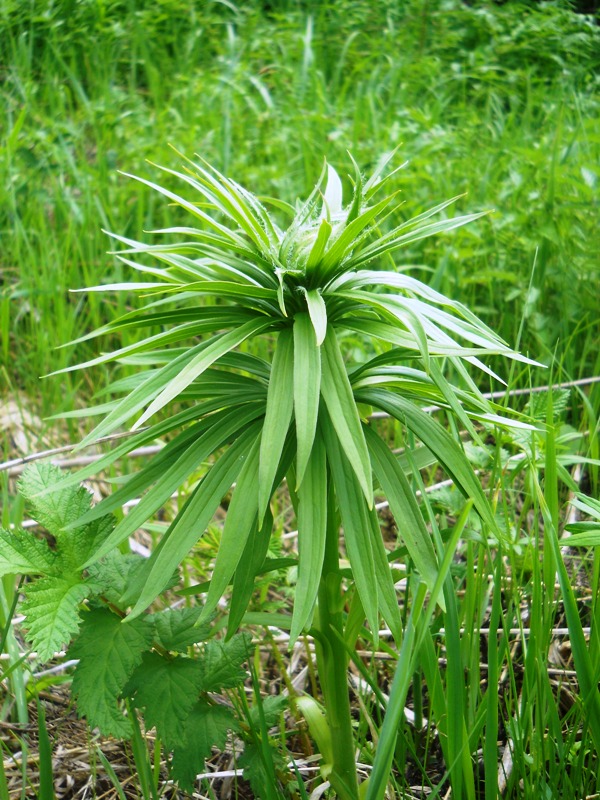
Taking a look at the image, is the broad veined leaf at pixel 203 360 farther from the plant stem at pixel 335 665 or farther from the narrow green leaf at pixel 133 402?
the plant stem at pixel 335 665

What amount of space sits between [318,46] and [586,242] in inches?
107

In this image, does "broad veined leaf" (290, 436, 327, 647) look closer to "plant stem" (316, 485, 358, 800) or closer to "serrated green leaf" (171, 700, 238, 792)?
"plant stem" (316, 485, 358, 800)

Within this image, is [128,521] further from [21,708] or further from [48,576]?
[21,708]

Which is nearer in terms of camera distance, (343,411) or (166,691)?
(343,411)

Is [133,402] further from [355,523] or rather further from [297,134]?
[297,134]

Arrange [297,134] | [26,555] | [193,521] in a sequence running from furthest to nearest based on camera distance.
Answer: [297,134] < [26,555] < [193,521]

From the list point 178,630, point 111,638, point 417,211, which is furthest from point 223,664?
point 417,211

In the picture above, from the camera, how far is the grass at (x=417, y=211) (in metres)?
1.28

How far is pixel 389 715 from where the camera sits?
953 millimetres

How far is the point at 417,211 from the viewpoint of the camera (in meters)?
2.82

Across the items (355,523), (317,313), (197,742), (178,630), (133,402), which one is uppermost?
(317,313)

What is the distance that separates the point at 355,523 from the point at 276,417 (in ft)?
0.57

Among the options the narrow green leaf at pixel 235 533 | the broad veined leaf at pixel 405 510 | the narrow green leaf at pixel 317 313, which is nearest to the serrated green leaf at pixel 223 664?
the narrow green leaf at pixel 235 533

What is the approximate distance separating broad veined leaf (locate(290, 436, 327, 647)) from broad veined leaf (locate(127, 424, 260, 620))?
10 centimetres
